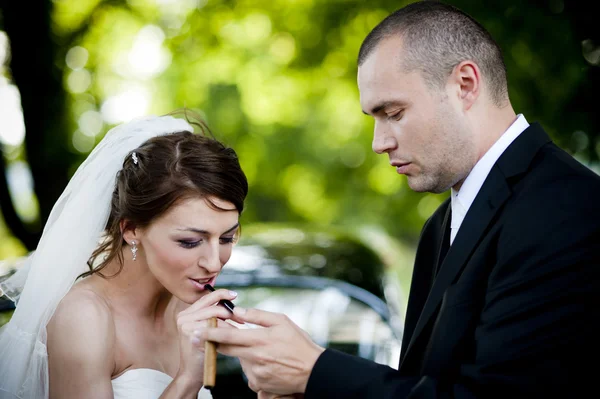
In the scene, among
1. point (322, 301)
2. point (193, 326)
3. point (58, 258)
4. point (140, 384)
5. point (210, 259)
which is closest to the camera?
point (193, 326)

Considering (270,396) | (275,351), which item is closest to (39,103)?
(270,396)

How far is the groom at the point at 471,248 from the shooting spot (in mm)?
1917

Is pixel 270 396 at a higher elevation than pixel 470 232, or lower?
lower

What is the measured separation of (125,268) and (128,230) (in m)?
0.20

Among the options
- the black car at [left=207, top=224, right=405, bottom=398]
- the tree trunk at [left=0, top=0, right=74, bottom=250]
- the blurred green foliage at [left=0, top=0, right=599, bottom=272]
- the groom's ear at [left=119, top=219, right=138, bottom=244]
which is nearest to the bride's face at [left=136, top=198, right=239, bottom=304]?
the groom's ear at [left=119, top=219, right=138, bottom=244]

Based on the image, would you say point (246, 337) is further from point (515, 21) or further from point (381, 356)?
point (515, 21)

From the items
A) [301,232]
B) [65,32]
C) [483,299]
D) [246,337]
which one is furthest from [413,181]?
[65,32]

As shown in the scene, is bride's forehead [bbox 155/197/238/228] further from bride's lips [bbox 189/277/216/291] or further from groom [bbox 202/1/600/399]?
groom [bbox 202/1/600/399]

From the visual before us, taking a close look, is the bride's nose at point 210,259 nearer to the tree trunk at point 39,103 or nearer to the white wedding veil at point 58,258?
the white wedding veil at point 58,258

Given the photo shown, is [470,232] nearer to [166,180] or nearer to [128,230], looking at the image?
[166,180]

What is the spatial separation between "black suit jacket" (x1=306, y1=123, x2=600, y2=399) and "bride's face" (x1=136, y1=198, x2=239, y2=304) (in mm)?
854

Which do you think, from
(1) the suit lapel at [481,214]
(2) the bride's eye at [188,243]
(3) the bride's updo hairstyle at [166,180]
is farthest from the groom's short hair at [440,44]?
(2) the bride's eye at [188,243]

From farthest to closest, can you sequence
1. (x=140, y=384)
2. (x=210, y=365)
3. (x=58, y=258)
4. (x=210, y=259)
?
(x=58, y=258) < (x=140, y=384) < (x=210, y=259) < (x=210, y=365)

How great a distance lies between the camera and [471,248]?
7.29ft
